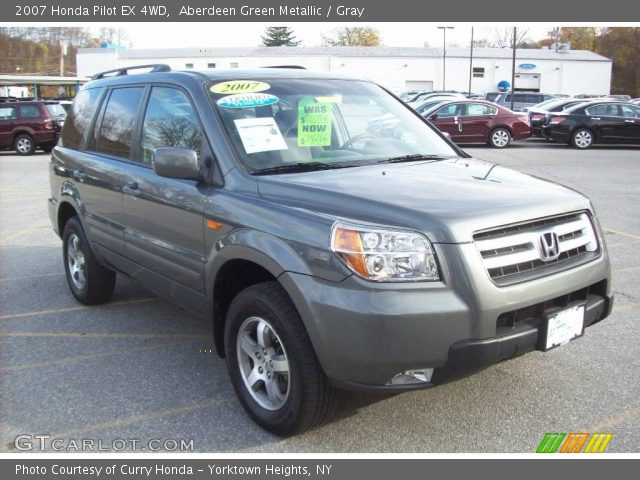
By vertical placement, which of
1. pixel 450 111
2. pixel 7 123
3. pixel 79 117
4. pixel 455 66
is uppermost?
pixel 455 66

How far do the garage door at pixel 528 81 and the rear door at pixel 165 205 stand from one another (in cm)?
6349

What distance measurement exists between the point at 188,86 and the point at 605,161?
1488 cm

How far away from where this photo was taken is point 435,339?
2.64 meters

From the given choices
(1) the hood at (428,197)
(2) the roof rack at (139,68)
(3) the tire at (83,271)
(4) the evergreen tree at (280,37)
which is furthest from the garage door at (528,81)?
(1) the hood at (428,197)

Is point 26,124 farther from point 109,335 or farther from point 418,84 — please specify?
point 418,84

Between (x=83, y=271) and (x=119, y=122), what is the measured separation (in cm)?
140

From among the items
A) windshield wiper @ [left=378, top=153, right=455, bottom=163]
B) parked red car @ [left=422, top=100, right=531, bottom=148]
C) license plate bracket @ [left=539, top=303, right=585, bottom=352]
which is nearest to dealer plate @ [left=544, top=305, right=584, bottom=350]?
license plate bracket @ [left=539, top=303, right=585, bottom=352]

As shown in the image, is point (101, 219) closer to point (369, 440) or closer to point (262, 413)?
point (262, 413)

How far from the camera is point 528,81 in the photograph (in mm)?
62688

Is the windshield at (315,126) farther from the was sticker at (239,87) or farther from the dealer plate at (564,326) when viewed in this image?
the dealer plate at (564,326)

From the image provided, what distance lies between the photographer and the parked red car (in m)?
19.7

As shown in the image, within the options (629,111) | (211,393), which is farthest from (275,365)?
(629,111)

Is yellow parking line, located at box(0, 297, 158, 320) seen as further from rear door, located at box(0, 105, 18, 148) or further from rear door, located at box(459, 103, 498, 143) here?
rear door, located at box(0, 105, 18, 148)
